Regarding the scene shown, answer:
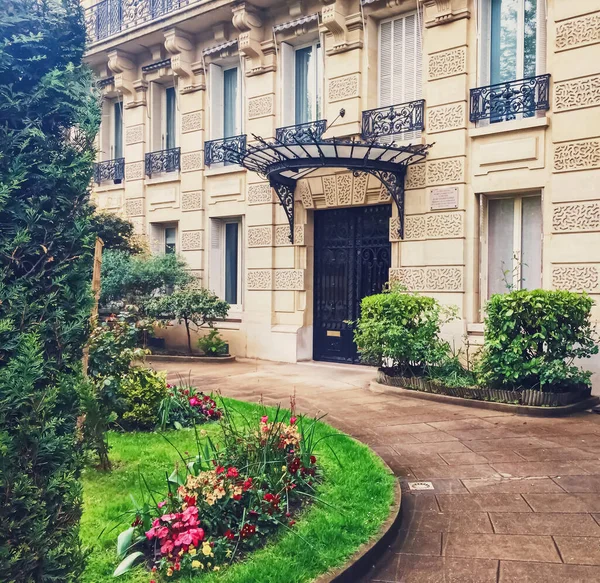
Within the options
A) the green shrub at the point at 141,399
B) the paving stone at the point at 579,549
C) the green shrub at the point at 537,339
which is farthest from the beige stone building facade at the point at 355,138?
the paving stone at the point at 579,549

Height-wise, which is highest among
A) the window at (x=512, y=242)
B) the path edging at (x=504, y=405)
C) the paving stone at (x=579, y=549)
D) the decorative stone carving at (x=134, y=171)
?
the decorative stone carving at (x=134, y=171)

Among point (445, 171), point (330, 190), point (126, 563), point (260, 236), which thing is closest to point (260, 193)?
point (260, 236)

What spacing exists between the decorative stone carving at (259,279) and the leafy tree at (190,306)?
75 centimetres

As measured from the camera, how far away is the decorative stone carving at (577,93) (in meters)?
9.70

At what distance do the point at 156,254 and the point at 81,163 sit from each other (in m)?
13.1

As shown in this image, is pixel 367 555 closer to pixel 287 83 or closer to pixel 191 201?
pixel 287 83

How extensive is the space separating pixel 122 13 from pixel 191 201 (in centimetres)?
571

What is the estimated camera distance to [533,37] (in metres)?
10.7

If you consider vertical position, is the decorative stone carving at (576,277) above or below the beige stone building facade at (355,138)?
below

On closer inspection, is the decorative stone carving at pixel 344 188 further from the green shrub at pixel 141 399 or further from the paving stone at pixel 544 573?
the paving stone at pixel 544 573

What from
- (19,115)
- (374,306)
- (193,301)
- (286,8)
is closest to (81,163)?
(19,115)

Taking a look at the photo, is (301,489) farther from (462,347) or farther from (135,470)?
(462,347)

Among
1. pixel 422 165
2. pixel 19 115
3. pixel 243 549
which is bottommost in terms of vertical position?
pixel 243 549

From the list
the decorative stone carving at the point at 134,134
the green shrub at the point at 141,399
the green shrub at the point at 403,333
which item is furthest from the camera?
the decorative stone carving at the point at 134,134
